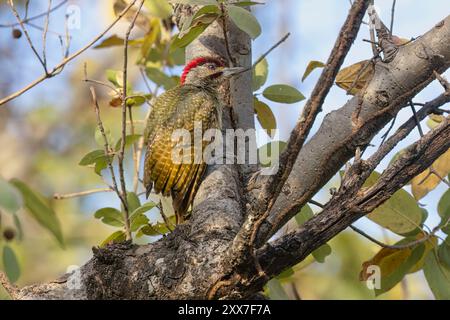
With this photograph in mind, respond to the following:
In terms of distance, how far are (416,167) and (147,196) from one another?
6.18ft

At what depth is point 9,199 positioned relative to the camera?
164 cm

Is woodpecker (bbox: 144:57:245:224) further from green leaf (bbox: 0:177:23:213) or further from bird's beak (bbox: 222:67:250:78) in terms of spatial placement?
green leaf (bbox: 0:177:23:213)

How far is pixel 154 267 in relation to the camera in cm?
264

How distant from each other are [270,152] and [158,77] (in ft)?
3.16

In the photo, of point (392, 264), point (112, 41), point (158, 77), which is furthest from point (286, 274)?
point (112, 41)

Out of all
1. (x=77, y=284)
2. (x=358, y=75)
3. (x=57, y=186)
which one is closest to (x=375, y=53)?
(x=358, y=75)

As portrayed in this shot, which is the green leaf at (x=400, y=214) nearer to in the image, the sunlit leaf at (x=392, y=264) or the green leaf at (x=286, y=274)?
the sunlit leaf at (x=392, y=264)

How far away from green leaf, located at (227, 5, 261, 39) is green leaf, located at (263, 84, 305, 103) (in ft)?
2.12

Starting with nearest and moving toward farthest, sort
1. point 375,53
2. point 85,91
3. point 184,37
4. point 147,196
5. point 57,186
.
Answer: point 375,53, point 184,37, point 147,196, point 57,186, point 85,91

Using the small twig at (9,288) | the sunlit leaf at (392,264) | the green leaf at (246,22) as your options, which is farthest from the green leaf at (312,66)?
the small twig at (9,288)

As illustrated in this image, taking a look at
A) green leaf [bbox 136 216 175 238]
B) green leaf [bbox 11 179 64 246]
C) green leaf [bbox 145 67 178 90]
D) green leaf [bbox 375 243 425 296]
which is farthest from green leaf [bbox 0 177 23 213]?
green leaf [bbox 145 67 178 90]

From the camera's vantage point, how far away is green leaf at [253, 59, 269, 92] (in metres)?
3.85

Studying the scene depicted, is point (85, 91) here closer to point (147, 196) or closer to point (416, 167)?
point (147, 196)

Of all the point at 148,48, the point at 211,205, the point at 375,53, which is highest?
the point at 148,48
